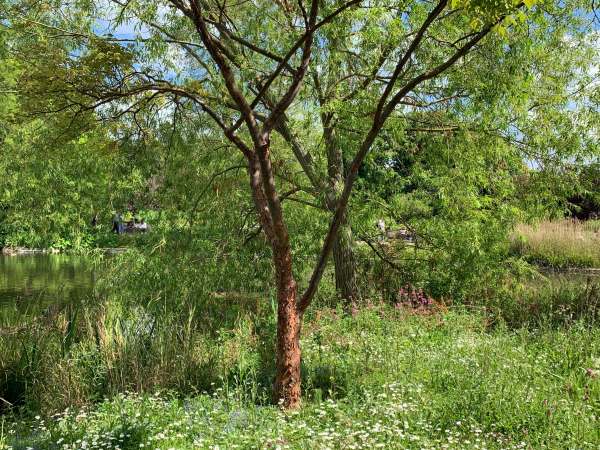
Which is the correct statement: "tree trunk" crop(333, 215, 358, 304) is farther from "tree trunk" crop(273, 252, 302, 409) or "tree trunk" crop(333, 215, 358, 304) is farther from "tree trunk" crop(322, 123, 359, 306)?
"tree trunk" crop(273, 252, 302, 409)

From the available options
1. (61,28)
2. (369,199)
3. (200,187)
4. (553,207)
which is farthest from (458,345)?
(61,28)

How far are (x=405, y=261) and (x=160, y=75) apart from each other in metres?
4.96

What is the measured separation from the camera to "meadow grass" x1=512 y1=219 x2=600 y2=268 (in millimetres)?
15484

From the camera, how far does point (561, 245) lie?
1587cm

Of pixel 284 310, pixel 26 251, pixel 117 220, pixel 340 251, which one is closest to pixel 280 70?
pixel 284 310

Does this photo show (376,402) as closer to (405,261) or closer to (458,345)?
(458,345)

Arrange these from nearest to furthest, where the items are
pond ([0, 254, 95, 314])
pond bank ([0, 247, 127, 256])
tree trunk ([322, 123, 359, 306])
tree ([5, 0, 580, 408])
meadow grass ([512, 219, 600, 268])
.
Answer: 1. tree ([5, 0, 580, 408])
2. tree trunk ([322, 123, 359, 306])
3. pond ([0, 254, 95, 314])
4. meadow grass ([512, 219, 600, 268])
5. pond bank ([0, 247, 127, 256])

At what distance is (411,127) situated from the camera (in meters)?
8.54

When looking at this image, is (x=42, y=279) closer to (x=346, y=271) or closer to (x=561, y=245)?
(x=346, y=271)

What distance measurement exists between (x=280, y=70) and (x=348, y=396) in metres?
2.47

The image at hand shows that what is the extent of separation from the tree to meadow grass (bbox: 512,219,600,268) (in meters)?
8.98

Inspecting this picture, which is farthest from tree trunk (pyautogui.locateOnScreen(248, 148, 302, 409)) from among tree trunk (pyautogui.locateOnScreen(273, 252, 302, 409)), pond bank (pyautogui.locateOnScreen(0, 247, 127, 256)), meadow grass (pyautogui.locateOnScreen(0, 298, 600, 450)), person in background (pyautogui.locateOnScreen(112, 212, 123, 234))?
pond bank (pyautogui.locateOnScreen(0, 247, 127, 256))

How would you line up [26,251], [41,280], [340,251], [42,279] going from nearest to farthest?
[340,251], [41,280], [42,279], [26,251]

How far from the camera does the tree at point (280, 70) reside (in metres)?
4.28
